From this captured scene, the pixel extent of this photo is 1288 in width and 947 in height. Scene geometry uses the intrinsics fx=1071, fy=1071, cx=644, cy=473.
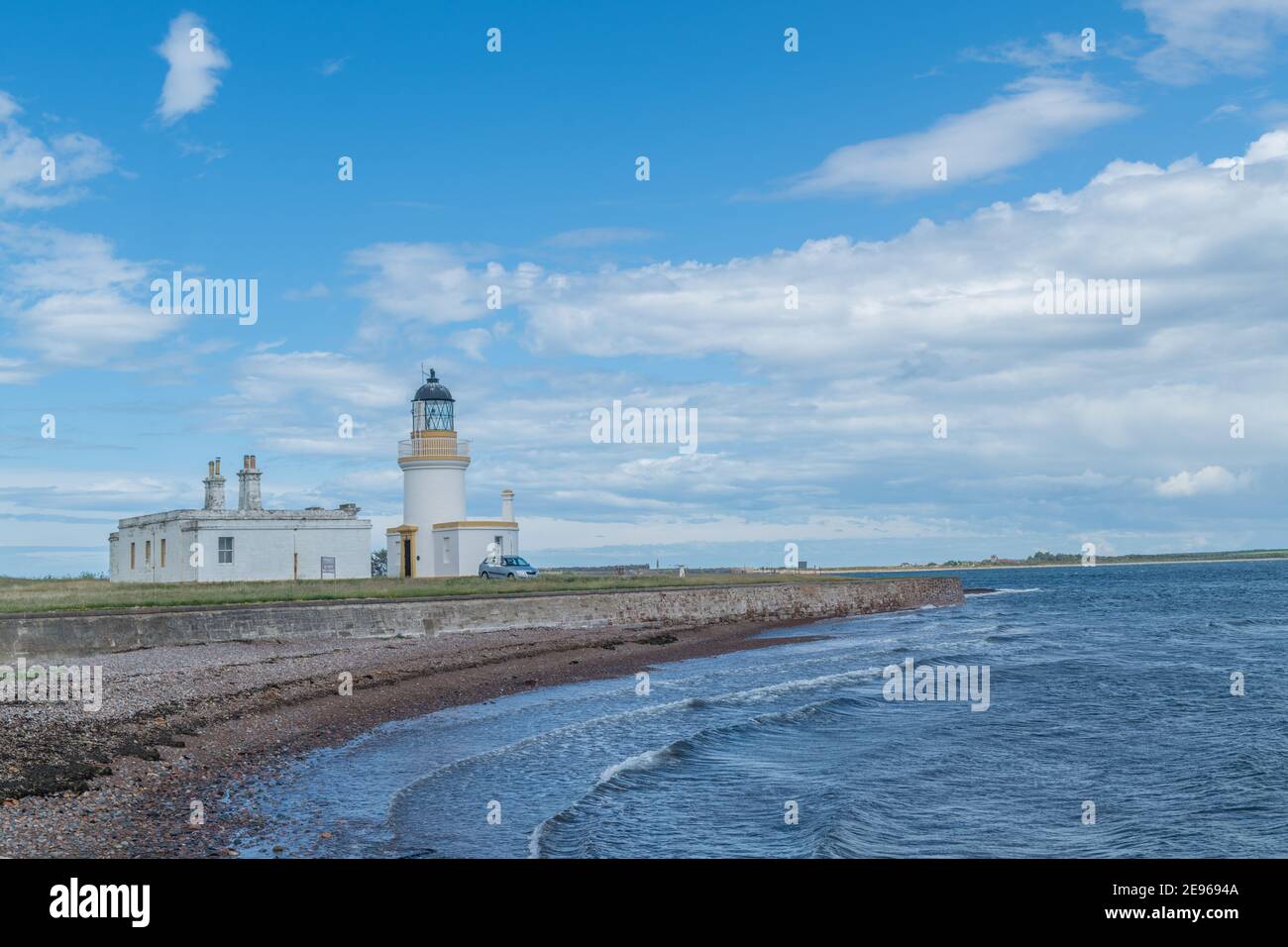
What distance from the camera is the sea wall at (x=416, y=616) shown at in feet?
76.3

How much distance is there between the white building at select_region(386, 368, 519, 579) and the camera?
150 ft

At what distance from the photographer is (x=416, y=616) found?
30688 millimetres

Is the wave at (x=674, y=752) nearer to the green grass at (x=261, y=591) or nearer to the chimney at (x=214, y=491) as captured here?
the green grass at (x=261, y=591)

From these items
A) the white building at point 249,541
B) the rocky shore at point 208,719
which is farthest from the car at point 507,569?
the rocky shore at point 208,719

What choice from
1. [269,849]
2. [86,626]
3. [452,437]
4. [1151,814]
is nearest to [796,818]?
[1151,814]

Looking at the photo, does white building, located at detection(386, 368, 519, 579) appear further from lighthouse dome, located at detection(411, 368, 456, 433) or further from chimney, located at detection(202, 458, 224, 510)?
chimney, located at detection(202, 458, 224, 510)

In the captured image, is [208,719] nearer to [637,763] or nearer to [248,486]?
[637,763]

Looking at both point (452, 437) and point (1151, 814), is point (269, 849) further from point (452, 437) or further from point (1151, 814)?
point (452, 437)

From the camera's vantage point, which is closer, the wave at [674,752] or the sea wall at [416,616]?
the wave at [674,752]

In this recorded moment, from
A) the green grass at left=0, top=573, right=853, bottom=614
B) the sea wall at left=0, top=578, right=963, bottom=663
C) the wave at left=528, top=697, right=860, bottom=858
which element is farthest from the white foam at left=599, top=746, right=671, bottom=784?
the green grass at left=0, top=573, right=853, bottom=614

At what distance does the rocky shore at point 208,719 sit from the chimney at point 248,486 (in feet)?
53.9
